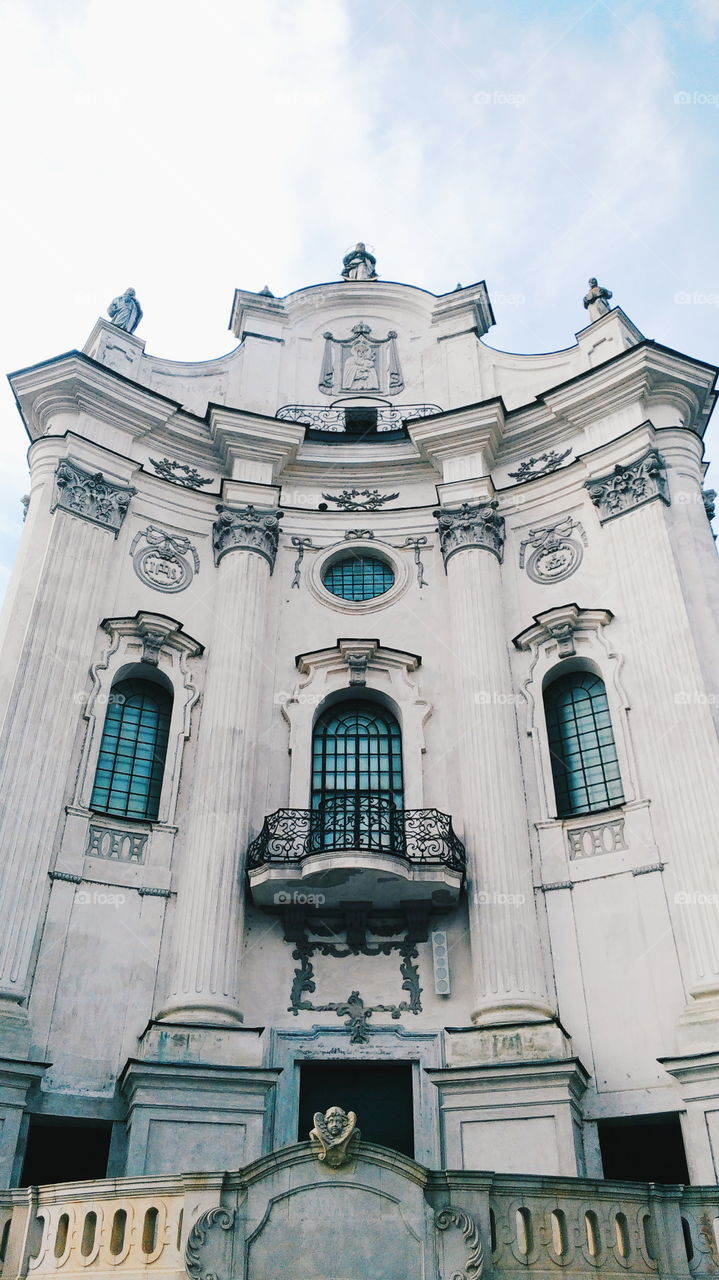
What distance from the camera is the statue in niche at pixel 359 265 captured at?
27812 mm

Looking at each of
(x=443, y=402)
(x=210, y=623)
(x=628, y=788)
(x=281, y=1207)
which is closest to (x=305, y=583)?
(x=210, y=623)

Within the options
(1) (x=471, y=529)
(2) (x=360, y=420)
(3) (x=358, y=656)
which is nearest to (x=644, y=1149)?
(3) (x=358, y=656)

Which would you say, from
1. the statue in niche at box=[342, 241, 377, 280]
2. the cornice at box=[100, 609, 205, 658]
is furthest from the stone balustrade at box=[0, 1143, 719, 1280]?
the statue in niche at box=[342, 241, 377, 280]

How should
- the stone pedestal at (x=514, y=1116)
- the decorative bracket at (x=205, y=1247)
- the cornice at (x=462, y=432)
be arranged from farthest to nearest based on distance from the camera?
the cornice at (x=462, y=432)
the stone pedestal at (x=514, y=1116)
the decorative bracket at (x=205, y=1247)

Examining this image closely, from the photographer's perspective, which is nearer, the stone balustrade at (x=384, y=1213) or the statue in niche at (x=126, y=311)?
the stone balustrade at (x=384, y=1213)

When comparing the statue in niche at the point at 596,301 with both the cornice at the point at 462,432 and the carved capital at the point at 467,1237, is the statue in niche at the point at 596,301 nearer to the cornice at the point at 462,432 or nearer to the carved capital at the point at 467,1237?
the cornice at the point at 462,432

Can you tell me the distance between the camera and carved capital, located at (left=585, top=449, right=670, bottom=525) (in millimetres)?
19141

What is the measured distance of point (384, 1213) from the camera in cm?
950

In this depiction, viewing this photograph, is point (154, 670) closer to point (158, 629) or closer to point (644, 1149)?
point (158, 629)

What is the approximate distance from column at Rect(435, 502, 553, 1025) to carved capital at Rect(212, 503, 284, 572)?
3.53 metres

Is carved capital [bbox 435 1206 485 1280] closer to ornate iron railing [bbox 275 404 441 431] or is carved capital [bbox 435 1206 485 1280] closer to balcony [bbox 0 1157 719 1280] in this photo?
balcony [bbox 0 1157 719 1280]

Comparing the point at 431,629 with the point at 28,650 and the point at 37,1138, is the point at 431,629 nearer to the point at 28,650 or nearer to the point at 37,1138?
the point at 28,650

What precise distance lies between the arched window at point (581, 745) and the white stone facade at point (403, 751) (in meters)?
0.38

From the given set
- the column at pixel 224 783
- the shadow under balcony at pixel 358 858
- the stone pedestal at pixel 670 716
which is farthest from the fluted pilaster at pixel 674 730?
the column at pixel 224 783
